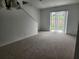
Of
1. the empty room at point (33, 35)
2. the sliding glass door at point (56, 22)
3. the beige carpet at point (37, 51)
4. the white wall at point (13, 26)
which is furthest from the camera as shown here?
the sliding glass door at point (56, 22)

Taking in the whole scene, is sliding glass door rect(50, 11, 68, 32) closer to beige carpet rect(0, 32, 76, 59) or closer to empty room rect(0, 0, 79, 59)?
empty room rect(0, 0, 79, 59)

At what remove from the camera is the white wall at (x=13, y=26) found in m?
2.77

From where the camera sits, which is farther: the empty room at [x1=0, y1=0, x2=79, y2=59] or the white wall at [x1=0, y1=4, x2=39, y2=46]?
the white wall at [x1=0, y1=4, x2=39, y2=46]

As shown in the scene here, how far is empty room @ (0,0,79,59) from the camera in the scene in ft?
7.15

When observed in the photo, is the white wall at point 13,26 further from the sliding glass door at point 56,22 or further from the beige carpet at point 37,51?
the sliding glass door at point 56,22

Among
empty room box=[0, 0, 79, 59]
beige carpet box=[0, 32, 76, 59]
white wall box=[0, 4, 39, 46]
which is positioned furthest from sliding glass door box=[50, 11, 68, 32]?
beige carpet box=[0, 32, 76, 59]

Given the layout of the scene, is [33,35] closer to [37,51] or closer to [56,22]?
[37,51]

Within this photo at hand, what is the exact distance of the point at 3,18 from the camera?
2742 mm

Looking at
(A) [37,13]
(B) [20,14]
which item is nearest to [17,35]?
(B) [20,14]

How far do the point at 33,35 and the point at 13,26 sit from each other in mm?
1872

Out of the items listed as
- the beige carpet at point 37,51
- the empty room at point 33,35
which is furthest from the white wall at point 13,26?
the beige carpet at point 37,51

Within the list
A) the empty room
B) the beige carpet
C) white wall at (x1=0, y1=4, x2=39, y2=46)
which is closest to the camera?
the beige carpet

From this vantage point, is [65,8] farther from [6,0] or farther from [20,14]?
[6,0]

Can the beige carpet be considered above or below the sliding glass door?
below
